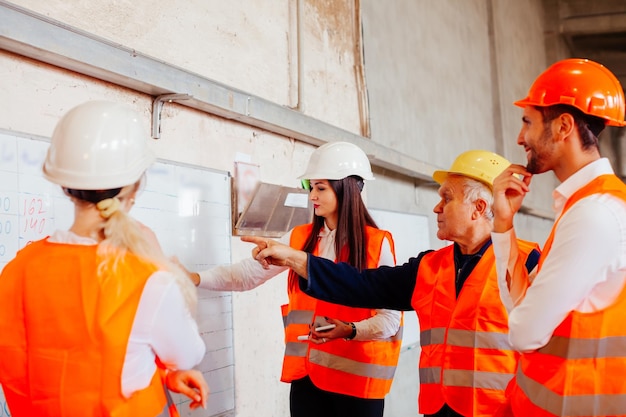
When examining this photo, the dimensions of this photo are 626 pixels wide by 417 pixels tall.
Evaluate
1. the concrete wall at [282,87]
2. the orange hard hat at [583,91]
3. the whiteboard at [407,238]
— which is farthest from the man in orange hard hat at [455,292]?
the whiteboard at [407,238]

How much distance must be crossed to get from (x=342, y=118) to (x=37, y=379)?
124 inches

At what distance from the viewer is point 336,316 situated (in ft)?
8.40

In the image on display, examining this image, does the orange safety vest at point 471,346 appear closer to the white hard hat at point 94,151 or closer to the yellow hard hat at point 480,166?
the yellow hard hat at point 480,166

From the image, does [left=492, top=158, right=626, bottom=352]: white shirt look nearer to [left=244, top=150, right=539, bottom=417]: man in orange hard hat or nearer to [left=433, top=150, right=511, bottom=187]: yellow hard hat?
[left=244, top=150, right=539, bottom=417]: man in orange hard hat

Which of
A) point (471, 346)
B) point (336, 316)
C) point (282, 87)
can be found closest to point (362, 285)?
point (336, 316)

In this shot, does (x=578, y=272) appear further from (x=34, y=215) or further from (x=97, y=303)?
(x=34, y=215)

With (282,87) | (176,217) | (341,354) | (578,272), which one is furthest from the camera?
(282,87)

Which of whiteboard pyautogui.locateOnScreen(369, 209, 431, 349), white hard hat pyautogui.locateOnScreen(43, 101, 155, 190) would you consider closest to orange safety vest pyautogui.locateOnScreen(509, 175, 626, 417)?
white hard hat pyautogui.locateOnScreen(43, 101, 155, 190)

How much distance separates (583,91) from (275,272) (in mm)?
1503

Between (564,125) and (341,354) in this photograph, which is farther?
(341,354)

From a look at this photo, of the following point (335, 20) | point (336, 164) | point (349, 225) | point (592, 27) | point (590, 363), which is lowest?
point (590, 363)

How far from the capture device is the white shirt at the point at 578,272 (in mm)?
1396

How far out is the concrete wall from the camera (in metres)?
2.30

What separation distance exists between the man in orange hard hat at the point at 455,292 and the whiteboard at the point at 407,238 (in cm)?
228
